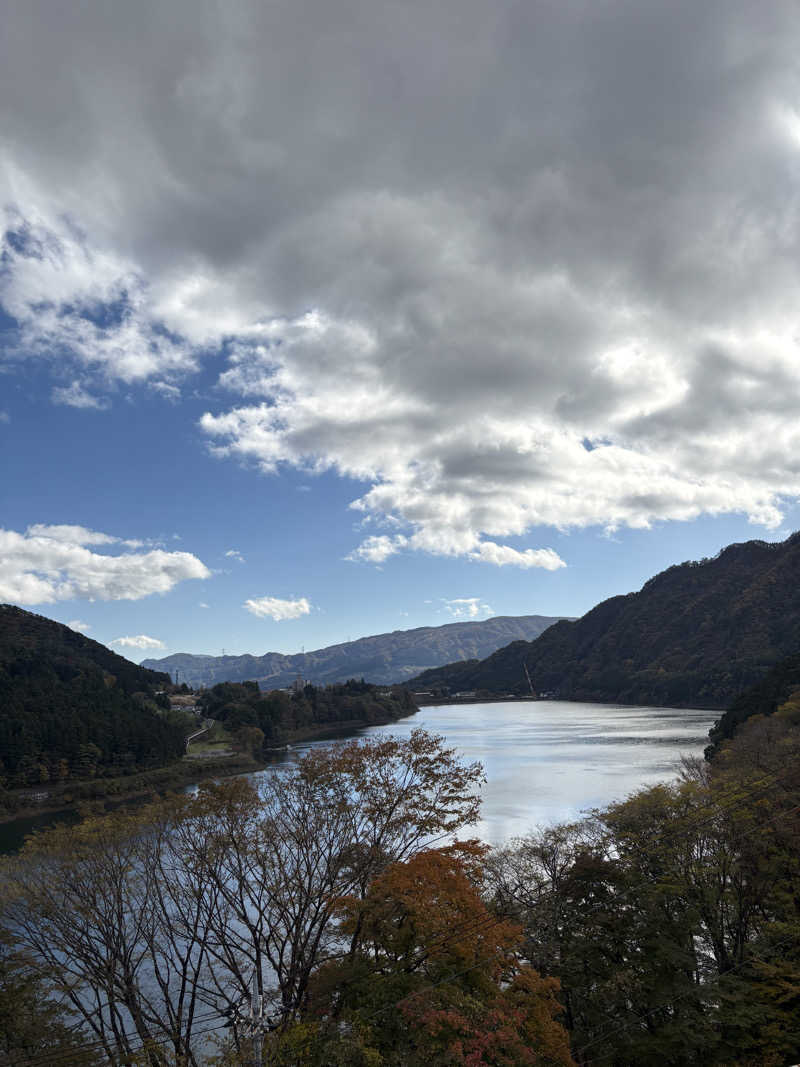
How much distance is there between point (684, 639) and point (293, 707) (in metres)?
98.7

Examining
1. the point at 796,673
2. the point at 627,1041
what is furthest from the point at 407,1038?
the point at 796,673

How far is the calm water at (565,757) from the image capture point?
35938 millimetres

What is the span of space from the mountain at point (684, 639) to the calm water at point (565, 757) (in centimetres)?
1411

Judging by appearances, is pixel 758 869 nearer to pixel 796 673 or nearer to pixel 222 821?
pixel 222 821

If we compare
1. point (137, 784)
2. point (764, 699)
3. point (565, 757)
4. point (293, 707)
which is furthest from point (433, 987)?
point (293, 707)

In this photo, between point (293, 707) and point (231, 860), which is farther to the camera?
point (293, 707)

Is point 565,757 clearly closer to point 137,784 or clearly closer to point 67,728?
point 137,784

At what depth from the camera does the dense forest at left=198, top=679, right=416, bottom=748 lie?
87688mm

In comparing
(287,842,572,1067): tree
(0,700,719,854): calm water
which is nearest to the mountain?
(0,700,719,854): calm water

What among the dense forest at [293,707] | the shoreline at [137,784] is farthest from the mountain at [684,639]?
the shoreline at [137,784]

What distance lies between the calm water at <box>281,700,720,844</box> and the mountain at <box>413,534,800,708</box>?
Result: 14.1 meters

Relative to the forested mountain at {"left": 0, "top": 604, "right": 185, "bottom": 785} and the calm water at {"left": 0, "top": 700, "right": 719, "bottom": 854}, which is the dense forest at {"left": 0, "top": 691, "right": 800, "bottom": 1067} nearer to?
the calm water at {"left": 0, "top": 700, "right": 719, "bottom": 854}

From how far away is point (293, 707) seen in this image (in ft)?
344

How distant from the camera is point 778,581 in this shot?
13712 cm
